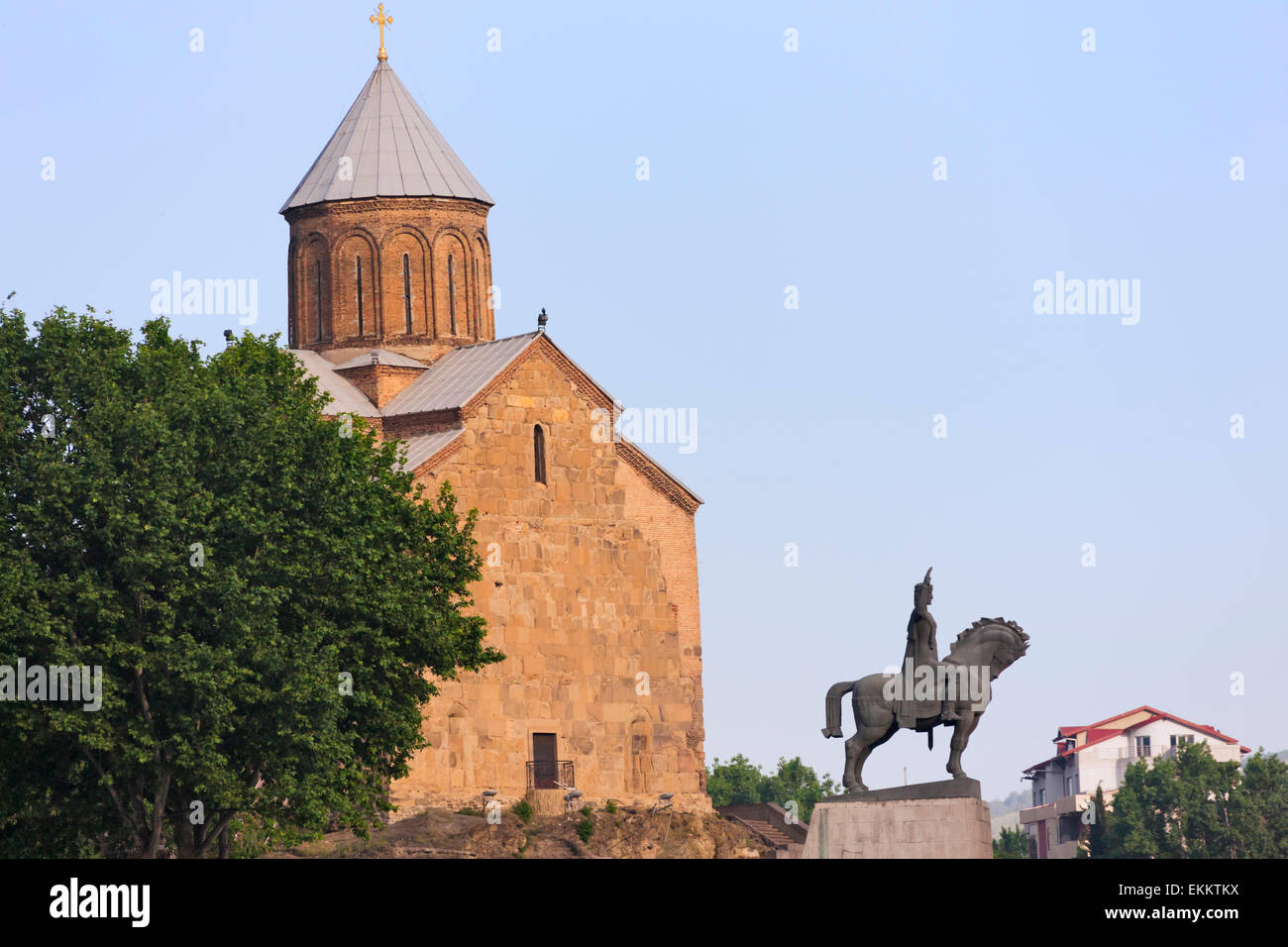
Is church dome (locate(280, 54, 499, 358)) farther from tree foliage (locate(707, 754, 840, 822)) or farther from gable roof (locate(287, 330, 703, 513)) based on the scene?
tree foliage (locate(707, 754, 840, 822))

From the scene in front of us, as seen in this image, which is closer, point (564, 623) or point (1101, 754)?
point (564, 623)

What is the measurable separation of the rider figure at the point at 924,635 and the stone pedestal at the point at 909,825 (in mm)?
1030

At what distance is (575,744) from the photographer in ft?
164

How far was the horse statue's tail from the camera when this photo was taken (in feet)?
106

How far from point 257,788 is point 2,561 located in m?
5.43

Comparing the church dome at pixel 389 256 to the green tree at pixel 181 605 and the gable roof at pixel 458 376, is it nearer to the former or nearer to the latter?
the gable roof at pixel 458 376

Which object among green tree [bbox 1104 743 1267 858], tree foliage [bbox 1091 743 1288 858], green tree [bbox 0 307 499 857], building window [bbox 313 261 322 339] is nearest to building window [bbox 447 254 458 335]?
building window [bbox 313 261 322 339]

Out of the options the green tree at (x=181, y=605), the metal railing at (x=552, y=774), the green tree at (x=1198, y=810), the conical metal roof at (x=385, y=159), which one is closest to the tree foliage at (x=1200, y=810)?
the green tree at (x=1198, y=810)

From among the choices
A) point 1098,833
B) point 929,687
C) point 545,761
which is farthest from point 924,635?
point 1098,833

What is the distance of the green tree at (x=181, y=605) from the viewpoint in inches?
1352

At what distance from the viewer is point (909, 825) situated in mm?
31219

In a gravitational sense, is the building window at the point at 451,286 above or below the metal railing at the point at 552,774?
above

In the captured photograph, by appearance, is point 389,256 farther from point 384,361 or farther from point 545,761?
point 545,761

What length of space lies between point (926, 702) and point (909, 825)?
5.74 feet
